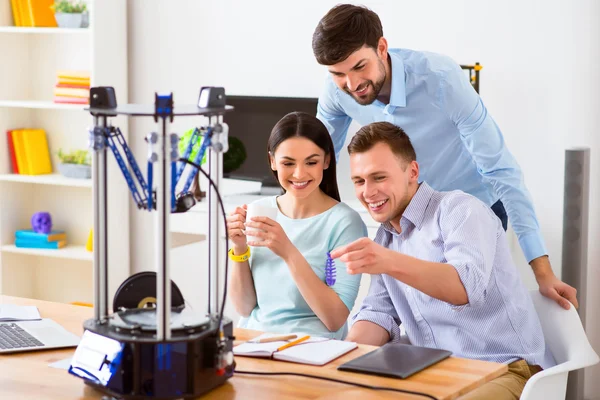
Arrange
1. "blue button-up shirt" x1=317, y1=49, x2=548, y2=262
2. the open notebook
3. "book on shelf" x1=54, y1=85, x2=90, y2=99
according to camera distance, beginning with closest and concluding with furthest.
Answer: the open notebook
"blue button-up shirt" x1=317, y1=49, x2=548, y2=262
"book on shelf" x1=54, y1=85, x2=90, y2=99

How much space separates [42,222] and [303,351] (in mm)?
3380

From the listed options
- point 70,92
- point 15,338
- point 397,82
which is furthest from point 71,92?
point 15,338

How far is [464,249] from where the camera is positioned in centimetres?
200

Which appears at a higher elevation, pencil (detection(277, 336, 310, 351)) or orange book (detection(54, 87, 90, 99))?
orange book (detection(54, 87, 90, 99))

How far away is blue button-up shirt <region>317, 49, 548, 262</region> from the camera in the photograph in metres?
2.46

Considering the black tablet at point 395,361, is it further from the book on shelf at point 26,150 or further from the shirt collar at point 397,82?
the book on shelf at point 26,150

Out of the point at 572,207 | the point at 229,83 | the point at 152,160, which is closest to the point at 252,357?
the point at 152,160

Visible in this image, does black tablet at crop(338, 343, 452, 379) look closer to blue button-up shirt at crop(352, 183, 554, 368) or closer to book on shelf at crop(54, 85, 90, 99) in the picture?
blue button-up shirt at crop(352, 183, 554, 368)

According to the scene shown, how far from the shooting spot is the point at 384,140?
2.17 meters

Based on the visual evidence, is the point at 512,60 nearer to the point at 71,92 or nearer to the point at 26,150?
the point at 71,92

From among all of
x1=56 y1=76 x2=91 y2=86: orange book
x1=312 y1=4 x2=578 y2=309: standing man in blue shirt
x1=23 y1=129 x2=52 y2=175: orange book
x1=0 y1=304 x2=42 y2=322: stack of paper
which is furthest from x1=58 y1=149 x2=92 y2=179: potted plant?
x1=0 y1=304 x2=42 y2=322: stack of paper

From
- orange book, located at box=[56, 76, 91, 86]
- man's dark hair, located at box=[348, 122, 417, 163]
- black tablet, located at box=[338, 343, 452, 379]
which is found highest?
orange book, located at box=[56, 76, 91, 86]

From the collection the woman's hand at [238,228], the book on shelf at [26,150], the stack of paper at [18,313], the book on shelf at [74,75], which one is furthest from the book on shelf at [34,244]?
the woman's hand at [238,228]

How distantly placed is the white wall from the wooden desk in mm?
2213
